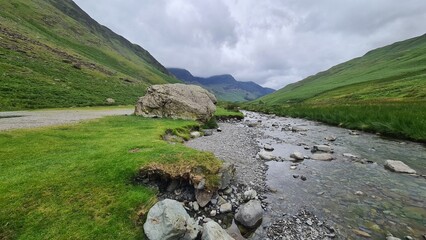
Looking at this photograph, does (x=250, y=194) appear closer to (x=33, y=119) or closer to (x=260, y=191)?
(x=260, y=191)

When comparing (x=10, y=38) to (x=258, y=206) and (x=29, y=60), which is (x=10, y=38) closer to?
(x=29, y=60)

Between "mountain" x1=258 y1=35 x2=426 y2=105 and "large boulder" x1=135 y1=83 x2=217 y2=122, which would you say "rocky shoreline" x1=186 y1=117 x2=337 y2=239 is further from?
"mountain" x1=258 y1=35 x2=426 y2=105

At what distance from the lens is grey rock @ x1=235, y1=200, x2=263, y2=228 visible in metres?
9.18

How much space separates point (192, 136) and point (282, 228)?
16937mm

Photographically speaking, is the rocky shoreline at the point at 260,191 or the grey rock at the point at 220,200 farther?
the grey rock at the point at 220,200

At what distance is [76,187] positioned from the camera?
29.7 feet

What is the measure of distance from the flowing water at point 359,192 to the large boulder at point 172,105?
1623 centimetres

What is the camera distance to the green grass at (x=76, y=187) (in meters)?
Answer: 7.37

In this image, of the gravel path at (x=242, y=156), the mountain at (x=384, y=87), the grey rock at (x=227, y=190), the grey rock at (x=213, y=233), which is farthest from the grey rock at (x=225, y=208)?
the mountain at (x=384, y=87)

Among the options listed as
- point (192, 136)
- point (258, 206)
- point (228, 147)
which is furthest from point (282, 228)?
point (192, 136)

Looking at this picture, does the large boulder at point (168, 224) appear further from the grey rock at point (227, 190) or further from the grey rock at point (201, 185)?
the grey rock at point (227, 190)

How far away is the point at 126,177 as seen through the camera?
1016 centimetres

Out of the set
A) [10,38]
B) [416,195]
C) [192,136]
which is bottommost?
[192,136]

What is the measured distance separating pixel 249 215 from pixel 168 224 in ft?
11.1
